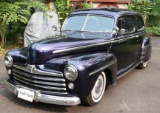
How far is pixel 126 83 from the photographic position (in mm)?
5523

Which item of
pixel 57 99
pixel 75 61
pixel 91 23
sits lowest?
pixel 57 99

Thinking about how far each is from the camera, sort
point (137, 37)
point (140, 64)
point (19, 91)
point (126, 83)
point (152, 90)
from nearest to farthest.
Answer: point (19, 91), point (152, 90), point (126, 83), point (137, 37), point (140, 64)

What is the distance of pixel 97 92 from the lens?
4301mm

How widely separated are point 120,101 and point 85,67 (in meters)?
1.33

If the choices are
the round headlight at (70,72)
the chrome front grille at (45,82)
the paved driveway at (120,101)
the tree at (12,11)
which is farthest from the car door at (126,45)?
the tree at (12,11)

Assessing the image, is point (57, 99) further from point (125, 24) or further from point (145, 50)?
point (145, 50)

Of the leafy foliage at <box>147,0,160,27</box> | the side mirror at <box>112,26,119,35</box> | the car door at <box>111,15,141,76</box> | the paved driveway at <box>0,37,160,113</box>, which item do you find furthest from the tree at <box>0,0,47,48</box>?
the leafy foliage at <box>147,0,160,27</box>

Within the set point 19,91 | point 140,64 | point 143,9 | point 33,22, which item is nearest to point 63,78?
point 19,91

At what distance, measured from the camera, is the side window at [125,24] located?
5.18m

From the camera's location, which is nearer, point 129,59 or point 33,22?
point 129,59

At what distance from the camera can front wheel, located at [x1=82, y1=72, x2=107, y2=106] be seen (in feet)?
13.3

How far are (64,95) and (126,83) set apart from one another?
229 centimetres

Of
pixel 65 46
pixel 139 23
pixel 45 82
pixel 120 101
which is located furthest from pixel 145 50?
pixel 45 82

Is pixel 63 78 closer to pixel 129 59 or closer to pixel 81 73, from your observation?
pixel 81 73
